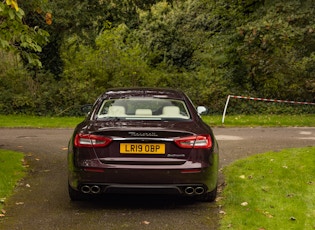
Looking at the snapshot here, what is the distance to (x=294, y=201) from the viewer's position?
6656 mm

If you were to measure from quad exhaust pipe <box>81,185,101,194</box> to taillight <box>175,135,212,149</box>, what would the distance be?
1.13 metres

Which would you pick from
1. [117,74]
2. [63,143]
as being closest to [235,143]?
[63,143]

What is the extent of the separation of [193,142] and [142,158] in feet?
2.15

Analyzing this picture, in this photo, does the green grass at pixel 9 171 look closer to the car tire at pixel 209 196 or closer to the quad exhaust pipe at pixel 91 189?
the quad exhaust pipe at pixel 91 189

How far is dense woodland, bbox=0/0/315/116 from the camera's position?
2064 cm

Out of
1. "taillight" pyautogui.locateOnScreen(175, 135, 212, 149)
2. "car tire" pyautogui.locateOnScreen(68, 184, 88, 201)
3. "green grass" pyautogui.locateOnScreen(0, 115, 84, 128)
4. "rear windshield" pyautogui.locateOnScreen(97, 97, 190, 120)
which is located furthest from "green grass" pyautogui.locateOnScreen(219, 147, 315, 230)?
"green grass" pyautogui.locateOnScreen(0, 115, 84, 128)

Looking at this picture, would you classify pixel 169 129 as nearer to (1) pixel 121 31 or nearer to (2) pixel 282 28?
(2) pixel 282 28

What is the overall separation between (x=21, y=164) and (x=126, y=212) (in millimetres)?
3894

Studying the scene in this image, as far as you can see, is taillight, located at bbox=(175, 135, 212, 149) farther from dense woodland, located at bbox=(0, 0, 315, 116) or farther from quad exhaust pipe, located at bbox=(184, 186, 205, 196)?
dense woodland, located at bbox=(0, 0, 315, 116)

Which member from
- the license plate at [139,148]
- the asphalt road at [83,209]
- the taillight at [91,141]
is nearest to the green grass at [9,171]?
the asphalt road at [83,209]

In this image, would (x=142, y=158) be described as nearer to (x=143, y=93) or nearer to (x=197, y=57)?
(x=143, y=93)

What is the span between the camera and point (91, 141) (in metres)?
6.11

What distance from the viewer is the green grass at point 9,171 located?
7.39 meters

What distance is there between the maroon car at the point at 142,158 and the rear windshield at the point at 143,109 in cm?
36
